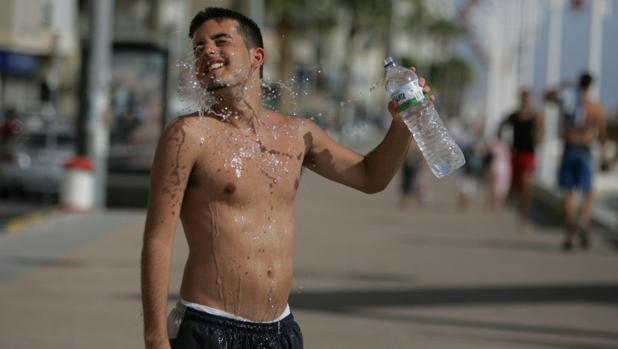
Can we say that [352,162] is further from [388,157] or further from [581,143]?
[581,143]

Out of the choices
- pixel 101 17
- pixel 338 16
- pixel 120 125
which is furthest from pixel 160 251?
pixel 338 16

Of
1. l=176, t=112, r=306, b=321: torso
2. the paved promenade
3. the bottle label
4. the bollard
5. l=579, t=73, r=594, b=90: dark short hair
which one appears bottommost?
the paved promenade

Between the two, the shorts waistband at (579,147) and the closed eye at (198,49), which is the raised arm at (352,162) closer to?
the closed eye at (198,49)

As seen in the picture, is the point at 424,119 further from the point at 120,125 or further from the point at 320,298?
the point at 120,125

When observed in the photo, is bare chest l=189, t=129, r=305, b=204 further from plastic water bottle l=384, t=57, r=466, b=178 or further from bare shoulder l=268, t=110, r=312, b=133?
plastic water bottle l=384, t=57, r=466, b=178

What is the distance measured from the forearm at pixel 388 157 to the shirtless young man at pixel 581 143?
10644 mm

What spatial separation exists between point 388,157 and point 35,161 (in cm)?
2059

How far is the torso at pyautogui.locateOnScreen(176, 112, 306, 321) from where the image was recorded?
3912 mm

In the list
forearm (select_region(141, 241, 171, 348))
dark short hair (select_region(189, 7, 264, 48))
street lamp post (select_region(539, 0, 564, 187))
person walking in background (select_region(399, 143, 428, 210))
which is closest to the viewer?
forearm (select_region(141, 241, 171, 348))

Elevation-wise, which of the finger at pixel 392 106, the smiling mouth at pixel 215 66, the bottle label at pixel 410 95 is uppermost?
the smiling mouth at pixel 215 66

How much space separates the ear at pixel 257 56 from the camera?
4.04 m

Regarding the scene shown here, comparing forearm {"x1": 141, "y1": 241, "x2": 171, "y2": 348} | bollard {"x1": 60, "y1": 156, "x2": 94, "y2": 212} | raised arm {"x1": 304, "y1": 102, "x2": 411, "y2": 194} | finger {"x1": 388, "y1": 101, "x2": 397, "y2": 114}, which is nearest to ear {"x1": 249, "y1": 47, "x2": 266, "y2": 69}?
raised arm {"x1": 304, "y1": 102, "x2": 411, "y2": 194}

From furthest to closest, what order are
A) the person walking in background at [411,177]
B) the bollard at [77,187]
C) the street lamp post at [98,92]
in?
the person walking in background at [411,177]
the street lamp post at [98,92]
the bollard at [77,187]

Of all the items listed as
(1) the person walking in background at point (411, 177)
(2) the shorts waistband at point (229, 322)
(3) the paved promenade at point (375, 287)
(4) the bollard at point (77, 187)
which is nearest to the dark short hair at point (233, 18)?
(2) the shorts waistband at point (229, 322)
